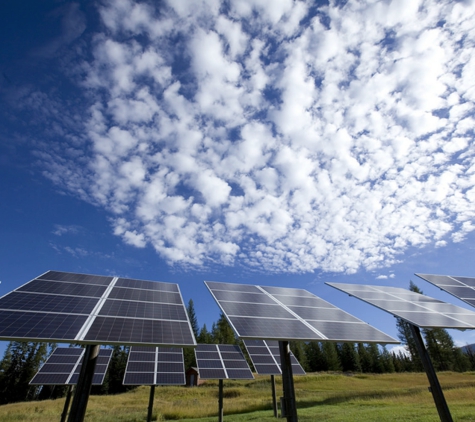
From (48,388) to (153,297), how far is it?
68064 millimetres

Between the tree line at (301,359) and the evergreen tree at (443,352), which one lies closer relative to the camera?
the tree line at (301,359)

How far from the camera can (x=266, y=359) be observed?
22391mm

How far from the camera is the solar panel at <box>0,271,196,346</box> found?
636 centimetres

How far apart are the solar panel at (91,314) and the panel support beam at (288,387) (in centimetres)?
321

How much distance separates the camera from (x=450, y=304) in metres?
14.7

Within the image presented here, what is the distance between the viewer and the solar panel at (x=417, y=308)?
10.2m

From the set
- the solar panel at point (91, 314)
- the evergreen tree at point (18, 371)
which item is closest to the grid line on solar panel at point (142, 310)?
the solar panel at point (91, 314)

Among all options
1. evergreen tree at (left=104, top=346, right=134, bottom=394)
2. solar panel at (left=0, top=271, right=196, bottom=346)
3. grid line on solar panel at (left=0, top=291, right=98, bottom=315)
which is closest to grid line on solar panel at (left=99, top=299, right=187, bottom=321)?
solar panel at (left=0, top=271, right=196, bottom=346)

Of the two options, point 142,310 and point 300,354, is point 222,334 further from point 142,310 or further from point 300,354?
point 142,310

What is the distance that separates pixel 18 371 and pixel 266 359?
70.4 meters

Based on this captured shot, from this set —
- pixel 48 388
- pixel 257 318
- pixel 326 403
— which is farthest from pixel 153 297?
pixel 48 388

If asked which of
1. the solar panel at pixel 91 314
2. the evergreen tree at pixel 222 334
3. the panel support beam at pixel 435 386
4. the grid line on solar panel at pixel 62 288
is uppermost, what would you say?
the evergreen tree at pixel 222 334

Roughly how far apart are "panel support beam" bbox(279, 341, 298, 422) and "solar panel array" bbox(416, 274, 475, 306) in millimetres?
10073

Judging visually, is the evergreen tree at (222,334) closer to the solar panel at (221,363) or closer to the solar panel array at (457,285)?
the solar panel at (221,363)
